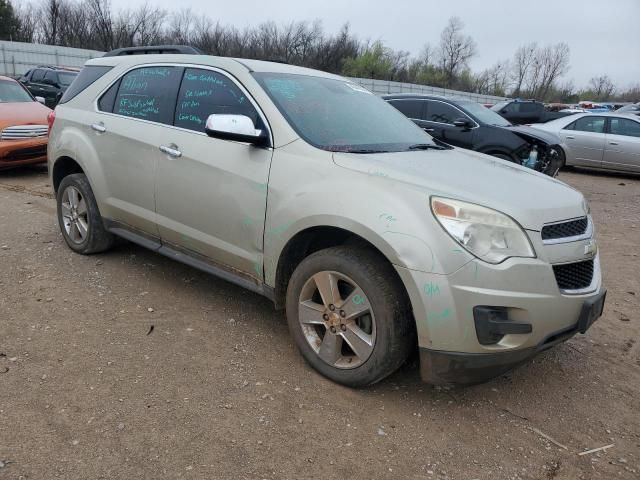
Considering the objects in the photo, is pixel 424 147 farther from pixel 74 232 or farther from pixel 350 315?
pixel 74 232

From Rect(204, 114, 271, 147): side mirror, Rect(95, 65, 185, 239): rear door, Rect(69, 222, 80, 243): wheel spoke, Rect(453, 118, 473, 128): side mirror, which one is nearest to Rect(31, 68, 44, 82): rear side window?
Rect(453, 118, 473, 128): side mirror

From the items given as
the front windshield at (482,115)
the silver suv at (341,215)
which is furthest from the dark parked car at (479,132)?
the silver suv at (341,215)

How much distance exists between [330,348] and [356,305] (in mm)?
339

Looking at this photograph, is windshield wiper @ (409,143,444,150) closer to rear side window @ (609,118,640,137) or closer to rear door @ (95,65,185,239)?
rear door @ (95,65,185,239)

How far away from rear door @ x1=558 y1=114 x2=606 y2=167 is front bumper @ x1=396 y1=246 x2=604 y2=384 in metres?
10.8

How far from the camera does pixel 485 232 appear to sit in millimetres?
2441

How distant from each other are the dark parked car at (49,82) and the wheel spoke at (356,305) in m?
16.3

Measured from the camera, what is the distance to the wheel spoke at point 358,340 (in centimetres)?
273

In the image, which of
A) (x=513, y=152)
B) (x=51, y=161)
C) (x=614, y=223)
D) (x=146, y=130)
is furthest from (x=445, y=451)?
(x=513, y=152)

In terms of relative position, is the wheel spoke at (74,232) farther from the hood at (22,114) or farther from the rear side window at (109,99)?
the hood at (22,114)

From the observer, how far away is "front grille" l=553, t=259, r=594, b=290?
253 cm

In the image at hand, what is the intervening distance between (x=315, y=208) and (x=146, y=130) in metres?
1.72

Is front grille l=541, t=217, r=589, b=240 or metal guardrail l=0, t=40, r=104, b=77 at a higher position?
metal guardrail l=0, t=40, r=104, b=77

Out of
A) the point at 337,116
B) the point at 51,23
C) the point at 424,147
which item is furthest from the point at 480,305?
the point at 51,23
